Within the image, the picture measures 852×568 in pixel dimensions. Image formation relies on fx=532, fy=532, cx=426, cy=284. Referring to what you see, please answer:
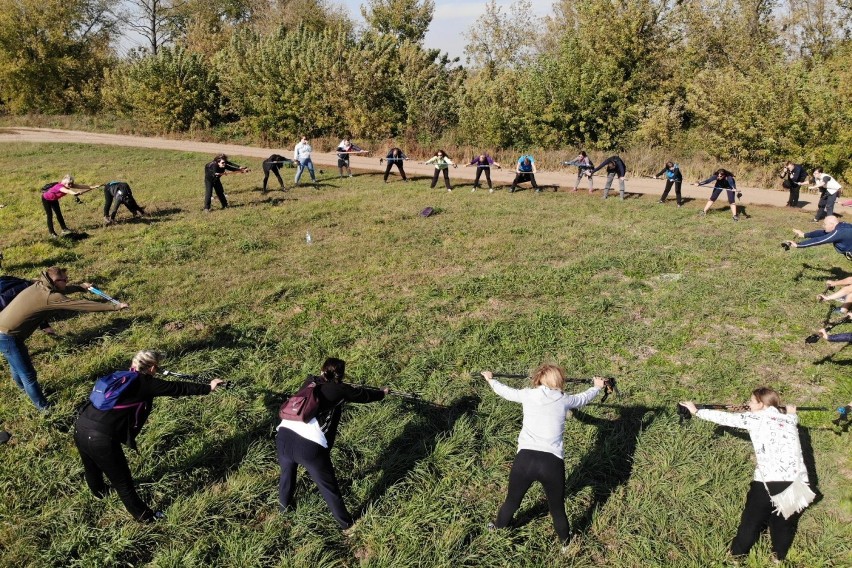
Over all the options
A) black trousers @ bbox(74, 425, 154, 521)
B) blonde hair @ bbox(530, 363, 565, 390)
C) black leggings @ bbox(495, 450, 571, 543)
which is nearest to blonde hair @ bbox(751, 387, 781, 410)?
blonde hair @ bbox(530, 363, 565, 390)

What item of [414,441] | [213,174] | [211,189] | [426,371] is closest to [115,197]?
[211,189]

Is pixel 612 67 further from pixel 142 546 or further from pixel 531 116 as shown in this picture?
pixel 142 546

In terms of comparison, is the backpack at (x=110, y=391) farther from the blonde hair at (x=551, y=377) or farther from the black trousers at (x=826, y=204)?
the black trousers at (x=826, y=204)

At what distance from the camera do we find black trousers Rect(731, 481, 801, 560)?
444 cm

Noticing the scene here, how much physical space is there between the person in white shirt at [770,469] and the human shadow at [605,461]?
122 centimetres

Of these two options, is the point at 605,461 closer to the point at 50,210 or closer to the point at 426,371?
the point at 426,371

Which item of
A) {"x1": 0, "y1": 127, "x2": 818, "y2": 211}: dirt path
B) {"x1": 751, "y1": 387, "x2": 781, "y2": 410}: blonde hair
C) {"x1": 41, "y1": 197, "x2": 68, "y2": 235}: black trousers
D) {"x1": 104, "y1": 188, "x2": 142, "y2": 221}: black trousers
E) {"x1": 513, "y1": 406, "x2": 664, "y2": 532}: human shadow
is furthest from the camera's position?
{"x1": 0, "y1": 127, "x2": 818, "y2": 211}: dirt path

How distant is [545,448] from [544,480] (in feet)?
0.86

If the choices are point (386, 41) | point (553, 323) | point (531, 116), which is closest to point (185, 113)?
point (386, 41)

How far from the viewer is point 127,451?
5.77m

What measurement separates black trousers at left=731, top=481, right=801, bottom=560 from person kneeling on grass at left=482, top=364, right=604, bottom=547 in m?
1.50

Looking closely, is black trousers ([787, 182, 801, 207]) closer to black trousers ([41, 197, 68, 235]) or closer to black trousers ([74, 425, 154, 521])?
black trousers ([74, 425, 154, 521])

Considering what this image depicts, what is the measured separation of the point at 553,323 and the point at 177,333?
6.08 m

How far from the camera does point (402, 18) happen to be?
132 ft
